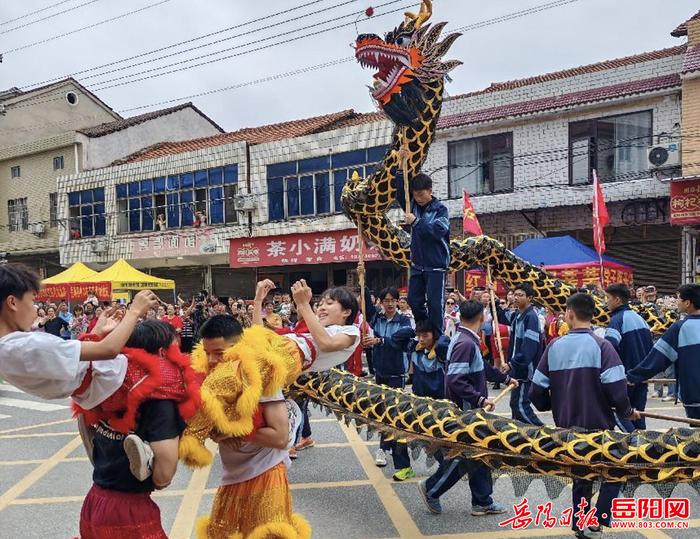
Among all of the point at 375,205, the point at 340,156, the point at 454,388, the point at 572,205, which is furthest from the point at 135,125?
the point at 454,388

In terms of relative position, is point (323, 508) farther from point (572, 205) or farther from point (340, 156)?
point (340, 156)

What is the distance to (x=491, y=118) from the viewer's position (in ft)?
52.1

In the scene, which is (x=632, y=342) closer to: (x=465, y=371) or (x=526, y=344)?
(x=526, y=344)

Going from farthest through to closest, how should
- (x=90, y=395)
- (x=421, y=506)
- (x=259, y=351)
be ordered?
(x=421, y=506), (x=259, y=351), (x=90, y=395)

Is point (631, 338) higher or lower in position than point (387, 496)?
higher

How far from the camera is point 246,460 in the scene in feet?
9.30

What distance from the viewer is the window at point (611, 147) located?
14383 mm

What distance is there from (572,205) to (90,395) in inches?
565

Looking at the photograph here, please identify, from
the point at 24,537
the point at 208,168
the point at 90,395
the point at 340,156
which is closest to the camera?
the point at 90,395

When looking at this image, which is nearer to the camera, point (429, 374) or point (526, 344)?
point (429, 374)

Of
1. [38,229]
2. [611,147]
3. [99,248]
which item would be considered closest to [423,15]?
[611,147]

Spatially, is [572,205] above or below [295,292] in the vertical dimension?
above

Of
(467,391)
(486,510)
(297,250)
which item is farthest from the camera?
(297,250)

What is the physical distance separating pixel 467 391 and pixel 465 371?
15cm
